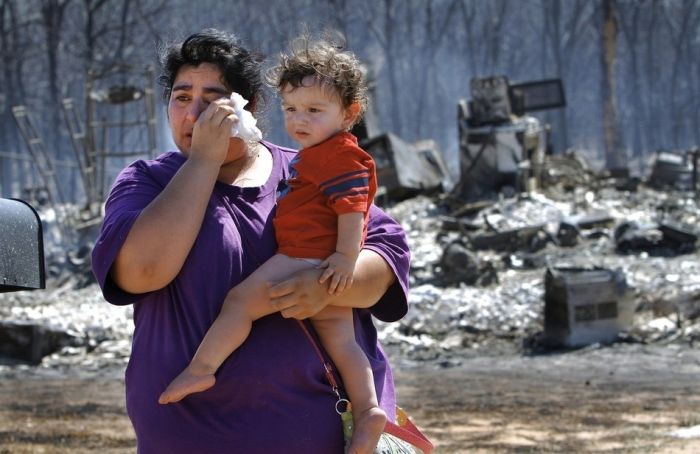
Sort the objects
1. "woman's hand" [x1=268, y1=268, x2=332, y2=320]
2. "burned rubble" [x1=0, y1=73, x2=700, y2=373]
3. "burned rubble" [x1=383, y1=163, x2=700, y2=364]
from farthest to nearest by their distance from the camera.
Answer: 1. "burned rubble" [x1=383, y1=163, x2=700, y2=364]
2. "burned rubble" [x1=0, y1=73, x2=700, y2=373]
3. "woman's hand" [x1=268, y1=268, x2=332, y2=320]

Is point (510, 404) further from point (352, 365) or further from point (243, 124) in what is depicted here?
point (243, 124)

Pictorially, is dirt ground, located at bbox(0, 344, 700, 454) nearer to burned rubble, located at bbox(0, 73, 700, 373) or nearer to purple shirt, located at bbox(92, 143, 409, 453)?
burned rubble, located at bbox(0, 73, 700, 373)

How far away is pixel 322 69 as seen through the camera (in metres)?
2.77

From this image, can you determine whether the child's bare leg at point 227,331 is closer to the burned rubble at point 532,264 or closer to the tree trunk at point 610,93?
the burned rubble at point 532,264

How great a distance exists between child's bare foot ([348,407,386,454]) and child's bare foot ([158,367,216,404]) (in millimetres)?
342

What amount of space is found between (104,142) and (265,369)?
17.3 m

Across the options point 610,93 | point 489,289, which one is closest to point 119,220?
point 489,289

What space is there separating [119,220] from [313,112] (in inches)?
20.4

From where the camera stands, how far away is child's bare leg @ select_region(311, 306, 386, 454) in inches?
107

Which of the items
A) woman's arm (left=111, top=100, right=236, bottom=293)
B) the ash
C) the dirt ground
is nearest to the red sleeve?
woman's arm (left=111, top=100, right=236, bottom=293)

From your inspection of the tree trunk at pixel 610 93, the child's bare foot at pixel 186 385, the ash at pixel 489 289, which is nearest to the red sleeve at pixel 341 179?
the child's bare foot at pixel 186 385

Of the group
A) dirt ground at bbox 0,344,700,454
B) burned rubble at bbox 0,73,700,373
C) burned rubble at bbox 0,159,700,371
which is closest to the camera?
dirt ground at bbox 0,344,700,454

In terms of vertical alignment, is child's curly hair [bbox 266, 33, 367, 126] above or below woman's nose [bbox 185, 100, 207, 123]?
above

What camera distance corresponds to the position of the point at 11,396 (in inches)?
342
